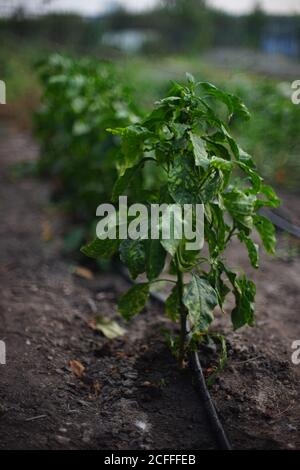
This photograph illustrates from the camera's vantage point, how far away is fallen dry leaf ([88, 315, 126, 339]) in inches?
113

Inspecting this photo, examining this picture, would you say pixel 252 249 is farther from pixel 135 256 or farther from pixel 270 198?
pixel 135 256

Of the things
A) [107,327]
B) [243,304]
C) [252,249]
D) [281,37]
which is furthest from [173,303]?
[281,37]

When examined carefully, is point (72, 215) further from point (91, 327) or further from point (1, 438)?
point (1, 438)

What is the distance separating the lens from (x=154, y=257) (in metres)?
1.95

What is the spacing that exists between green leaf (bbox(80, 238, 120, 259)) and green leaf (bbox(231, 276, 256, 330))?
1.77 feet

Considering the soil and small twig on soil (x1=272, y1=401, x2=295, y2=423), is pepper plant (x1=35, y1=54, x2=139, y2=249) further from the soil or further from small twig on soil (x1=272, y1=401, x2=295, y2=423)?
small twig on soil (x1=272, y1=401, x2=295, y2=423)

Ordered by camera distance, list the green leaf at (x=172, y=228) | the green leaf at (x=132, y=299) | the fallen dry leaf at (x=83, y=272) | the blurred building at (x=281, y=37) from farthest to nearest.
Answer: the blurred building at (x=281, y=37) → the fallen dry leaf at (x=83, y=272) → the green leaf at (x=132, y=299) → the green leaf at (x=172, y=228)

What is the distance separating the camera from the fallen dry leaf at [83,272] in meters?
3.61

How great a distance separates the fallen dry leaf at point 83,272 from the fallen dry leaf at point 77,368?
3.62 ft

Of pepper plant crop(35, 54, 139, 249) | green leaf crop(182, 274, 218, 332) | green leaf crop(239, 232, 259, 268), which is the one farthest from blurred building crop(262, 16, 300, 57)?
green leaf crop(182, 274, 218, 332)

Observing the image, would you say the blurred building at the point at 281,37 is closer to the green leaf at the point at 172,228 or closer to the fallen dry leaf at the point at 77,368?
the fallen dry leaf at the point at 77,368

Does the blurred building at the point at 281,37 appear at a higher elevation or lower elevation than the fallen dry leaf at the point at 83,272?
higher

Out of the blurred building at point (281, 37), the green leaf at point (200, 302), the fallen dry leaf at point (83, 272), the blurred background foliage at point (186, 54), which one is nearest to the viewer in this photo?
the green leaf at point (200, 302)

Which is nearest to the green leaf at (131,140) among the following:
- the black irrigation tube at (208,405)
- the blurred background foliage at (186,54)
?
the black irrigation tube at (208,405)
